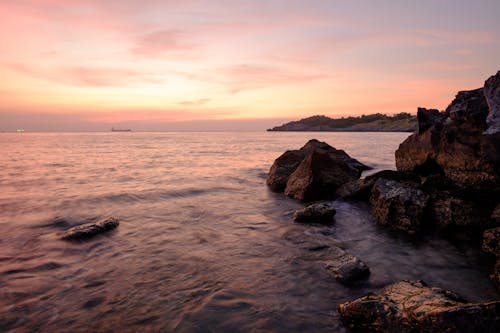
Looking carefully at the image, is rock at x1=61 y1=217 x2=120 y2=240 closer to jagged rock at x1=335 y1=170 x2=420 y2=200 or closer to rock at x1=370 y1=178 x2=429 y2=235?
rock at x1=370 y1=178 x2=429 y2=235

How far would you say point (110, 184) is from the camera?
19.8m

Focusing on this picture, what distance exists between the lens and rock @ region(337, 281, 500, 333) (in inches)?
146

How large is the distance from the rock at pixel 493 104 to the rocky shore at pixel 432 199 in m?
0.02

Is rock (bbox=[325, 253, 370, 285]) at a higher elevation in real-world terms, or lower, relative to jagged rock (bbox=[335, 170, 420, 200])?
lower

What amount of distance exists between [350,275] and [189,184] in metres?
15.0

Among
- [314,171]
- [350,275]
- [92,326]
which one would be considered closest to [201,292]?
[92,326]

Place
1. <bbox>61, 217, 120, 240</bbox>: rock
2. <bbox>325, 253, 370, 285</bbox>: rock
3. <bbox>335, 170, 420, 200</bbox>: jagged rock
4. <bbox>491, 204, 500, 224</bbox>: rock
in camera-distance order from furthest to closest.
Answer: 1. <bbox>335, 170, 420, 200</bbox>: jagged rock
2. <bbox>61, 217, 120, 240</bbox>: rock
3. <bbox>491, 204, 500, 224</bbox>: rock
4. <bbox>325, 253, 370, 285</bbox>: rock

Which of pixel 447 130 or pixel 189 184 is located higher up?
pixel 447 130

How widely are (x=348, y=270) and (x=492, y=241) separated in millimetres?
3760

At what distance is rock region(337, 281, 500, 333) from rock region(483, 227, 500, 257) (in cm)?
327

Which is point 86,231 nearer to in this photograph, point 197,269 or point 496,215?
point 197,269

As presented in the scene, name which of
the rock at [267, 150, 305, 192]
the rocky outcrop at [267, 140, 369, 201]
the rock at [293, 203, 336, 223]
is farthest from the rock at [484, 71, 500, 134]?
the rock at [267, 150, 305, 192]

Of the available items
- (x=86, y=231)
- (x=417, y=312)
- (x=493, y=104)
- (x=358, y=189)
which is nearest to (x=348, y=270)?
(x=417, y=312)

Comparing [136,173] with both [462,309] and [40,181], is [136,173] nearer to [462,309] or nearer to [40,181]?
[40,181]
